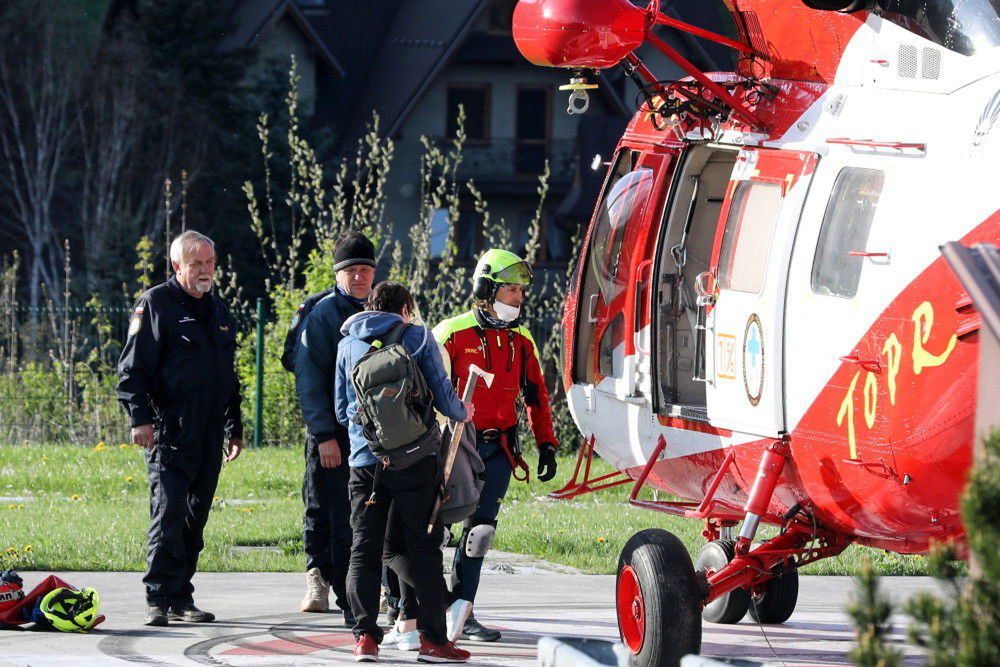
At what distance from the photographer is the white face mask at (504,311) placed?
8570 millimetres

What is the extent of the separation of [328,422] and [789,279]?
9.14 feet

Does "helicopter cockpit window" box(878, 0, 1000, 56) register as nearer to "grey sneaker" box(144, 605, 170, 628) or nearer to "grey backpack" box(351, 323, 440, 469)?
"grey backpack" box(351, 323, 440, 469)

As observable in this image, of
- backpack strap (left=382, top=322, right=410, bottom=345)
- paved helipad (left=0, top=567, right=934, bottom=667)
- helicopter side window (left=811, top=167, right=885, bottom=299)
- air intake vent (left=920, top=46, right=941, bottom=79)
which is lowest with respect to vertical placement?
paved helipad (left=0, top=567, right=934, bottom=667)

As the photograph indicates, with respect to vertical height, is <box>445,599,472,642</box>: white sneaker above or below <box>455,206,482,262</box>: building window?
below

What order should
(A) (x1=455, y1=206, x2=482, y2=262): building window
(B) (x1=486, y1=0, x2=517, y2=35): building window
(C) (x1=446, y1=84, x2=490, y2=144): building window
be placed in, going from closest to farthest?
(A) (x1=455, y1=206, x2=482, y2=262): building window → (B) (x1=486, y1=0, x2=517, y2=35): building window → (C) (x1=446, y1=84, x2=490, y2=144): building window

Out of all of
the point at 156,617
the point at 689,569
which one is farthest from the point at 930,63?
the point at 156,617

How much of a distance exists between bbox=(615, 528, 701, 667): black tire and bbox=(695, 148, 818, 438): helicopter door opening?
0.63 meters

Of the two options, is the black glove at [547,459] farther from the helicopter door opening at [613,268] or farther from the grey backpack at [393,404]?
the grey backpack at [393,404]

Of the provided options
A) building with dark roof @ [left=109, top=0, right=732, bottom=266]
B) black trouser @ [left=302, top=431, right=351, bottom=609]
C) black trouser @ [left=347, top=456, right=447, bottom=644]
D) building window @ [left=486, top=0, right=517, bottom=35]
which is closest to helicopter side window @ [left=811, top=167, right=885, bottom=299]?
black trouser @ [left=347, top=456, right=447, bottom=644]

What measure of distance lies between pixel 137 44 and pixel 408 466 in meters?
28.8

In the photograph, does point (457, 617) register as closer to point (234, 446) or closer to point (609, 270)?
point (234, 446)

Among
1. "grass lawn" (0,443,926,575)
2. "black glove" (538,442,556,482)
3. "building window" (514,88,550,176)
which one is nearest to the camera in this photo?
"black glove" (538,442,556,482)

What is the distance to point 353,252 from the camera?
28.8 feet

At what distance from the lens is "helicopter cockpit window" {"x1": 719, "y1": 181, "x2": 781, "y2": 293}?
7.03m
